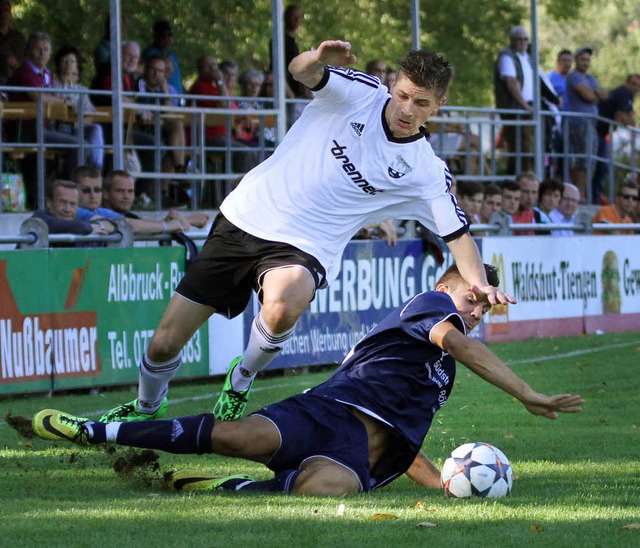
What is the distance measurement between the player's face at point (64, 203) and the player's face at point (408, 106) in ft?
16.4

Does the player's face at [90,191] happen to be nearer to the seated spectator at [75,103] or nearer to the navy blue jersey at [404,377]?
the seated spectator at [75,103]

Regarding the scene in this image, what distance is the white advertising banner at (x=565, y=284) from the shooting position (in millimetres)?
16312

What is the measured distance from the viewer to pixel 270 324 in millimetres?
7586

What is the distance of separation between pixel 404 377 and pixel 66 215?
603cm

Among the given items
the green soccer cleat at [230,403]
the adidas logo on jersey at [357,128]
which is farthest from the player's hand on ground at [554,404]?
the green soccer cleat at [230,403]

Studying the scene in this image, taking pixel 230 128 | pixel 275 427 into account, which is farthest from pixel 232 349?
pixel 275 427

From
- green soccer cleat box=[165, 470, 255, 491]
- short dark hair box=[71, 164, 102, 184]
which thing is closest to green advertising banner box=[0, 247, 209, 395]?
short dark hair box=[71, 164, 102, 184]

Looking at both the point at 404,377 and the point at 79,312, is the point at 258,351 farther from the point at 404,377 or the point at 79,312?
the point at 79,312

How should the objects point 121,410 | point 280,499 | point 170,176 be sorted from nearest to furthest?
point 280,499
point 121,410
point 170,176

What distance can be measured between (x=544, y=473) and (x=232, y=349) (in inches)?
233

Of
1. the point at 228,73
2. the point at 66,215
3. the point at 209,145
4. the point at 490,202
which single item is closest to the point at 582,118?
the point at 490,202

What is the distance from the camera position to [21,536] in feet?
17.9

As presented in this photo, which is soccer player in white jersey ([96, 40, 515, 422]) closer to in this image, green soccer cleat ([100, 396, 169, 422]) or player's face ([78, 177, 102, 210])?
green soccer cleat ([100, 396, 169, 422])

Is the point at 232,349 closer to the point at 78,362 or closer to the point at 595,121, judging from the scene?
the point at 78,362
